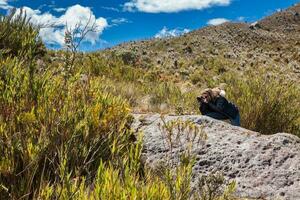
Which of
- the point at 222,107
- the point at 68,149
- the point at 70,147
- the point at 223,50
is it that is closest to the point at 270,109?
the point at 222,107

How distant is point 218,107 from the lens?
22.9 feet

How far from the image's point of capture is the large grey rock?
4.43 meters

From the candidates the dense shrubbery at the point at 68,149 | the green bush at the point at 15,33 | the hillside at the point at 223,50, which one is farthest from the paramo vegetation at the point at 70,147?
the hillside at the point at 223,50

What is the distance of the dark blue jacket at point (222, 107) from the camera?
6.93 m

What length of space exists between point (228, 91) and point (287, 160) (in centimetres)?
493

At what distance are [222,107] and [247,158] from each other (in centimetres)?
221

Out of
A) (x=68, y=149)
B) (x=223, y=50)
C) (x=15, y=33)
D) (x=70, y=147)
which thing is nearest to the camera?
(x=68, y=149)

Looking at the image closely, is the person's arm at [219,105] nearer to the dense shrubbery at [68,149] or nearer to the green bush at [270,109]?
the green bush at [270,109]

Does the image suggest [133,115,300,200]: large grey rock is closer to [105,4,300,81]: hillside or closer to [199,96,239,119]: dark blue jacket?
[199,96,239,119]: dark blue jacket

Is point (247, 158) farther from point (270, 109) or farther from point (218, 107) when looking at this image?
point (270, 109)

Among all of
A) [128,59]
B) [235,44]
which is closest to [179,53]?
[235,44]

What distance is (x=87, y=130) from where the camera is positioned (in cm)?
409

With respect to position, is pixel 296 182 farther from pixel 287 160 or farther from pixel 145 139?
pixel 145 139

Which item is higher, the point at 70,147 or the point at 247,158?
the point at 70,147
